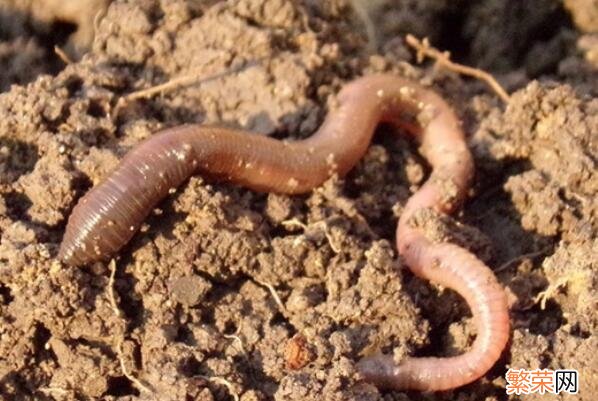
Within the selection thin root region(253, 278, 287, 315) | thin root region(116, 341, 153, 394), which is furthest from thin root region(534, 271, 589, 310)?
thin root region(116, 341, 153, 394)

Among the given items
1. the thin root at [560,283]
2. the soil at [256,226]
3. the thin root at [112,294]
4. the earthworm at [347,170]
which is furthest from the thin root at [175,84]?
the thin root at [560,283]

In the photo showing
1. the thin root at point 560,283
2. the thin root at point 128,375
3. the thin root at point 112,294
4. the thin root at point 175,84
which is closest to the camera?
the thin root at point 128,375

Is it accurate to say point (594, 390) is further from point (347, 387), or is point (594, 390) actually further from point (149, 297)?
A: point (149, 297)

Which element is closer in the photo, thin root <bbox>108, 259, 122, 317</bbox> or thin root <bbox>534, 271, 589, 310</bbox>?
thin root <bbox>108, 259, 122, 317</bbox>

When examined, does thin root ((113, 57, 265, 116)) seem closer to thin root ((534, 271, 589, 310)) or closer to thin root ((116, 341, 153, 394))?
thin root ((116, 341, 153, 394))

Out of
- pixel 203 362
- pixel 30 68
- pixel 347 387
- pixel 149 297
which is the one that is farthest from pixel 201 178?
pixel 30 68

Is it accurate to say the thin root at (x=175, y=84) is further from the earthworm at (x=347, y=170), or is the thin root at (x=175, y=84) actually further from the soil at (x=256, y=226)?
the earthworm at (x=347, y=170)
